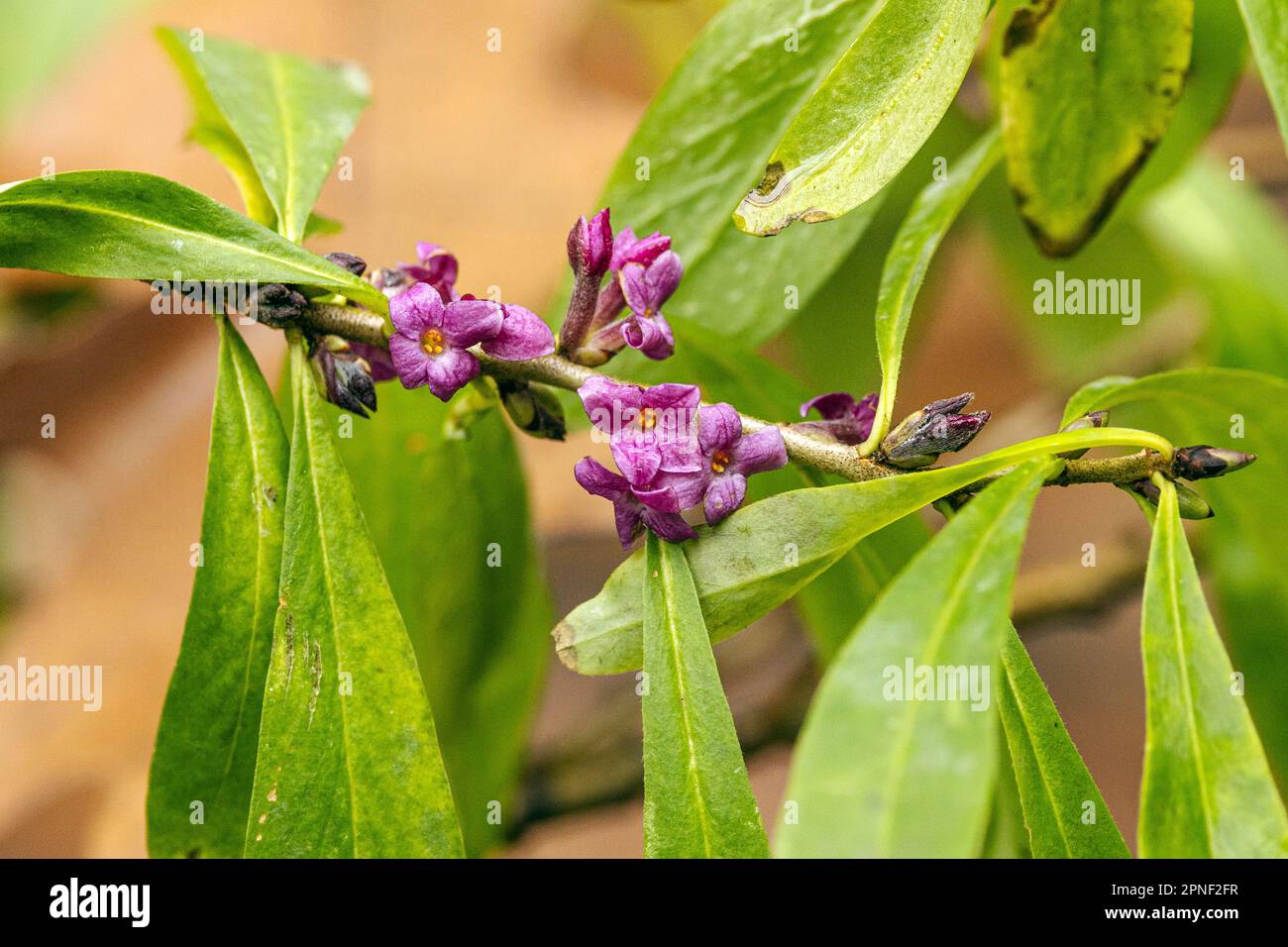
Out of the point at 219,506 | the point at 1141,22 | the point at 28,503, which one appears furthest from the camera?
the point at 28,503

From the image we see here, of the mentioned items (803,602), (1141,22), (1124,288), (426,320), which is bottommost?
(803,602)

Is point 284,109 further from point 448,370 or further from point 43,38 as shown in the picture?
point 43,38

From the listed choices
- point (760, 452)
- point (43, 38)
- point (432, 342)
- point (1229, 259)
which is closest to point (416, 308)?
point (432, 342)

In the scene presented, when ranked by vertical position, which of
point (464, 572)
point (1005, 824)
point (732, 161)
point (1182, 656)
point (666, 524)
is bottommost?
point (1005, 824)

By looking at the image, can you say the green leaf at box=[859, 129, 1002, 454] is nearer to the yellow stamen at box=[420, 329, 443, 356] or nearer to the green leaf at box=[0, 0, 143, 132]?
the yellow stamen at box=[420, 329, 443, 356]

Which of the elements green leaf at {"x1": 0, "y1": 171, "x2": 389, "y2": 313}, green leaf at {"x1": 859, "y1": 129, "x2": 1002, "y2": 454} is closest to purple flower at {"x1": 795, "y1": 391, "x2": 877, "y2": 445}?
green leaf at {"x1": 859, "y1": 129, "x2": 1002, "y2": 454}
